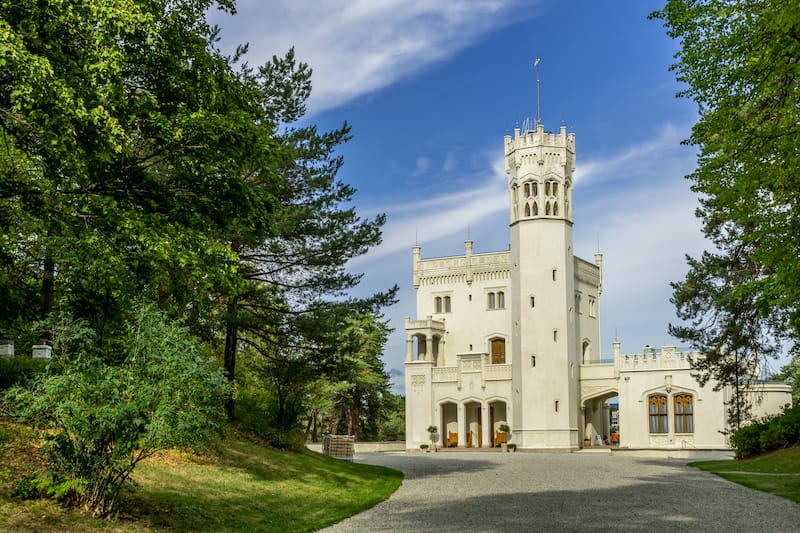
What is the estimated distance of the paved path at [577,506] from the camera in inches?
464

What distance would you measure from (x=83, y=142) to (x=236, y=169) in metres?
2.57

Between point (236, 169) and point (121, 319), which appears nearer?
point (121, 319)

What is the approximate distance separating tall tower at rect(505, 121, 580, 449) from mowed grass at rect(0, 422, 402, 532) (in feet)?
82.7

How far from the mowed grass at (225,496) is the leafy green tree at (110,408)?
0.45 m

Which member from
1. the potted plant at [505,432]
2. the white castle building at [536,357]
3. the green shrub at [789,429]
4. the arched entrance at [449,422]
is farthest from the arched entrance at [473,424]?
the green shrub at [789,429]

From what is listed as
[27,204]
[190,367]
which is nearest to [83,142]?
[27,204]

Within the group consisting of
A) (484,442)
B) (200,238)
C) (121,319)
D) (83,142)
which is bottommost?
(484,442)

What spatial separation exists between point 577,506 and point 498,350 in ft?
123

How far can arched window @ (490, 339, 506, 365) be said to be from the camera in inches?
2032

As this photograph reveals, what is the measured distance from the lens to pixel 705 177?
Result: 14359 mm

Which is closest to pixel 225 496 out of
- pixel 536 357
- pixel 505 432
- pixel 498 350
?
pixel 536 357

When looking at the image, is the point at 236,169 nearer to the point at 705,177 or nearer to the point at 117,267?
the point at 117,267

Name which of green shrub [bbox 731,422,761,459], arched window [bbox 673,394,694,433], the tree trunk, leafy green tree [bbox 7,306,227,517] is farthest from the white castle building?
leafy green tree [bbox 7,306,227,517]

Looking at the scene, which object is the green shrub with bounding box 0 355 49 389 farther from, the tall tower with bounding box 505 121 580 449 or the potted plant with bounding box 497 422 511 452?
the tall tower with bounding box 505 121 580 449
